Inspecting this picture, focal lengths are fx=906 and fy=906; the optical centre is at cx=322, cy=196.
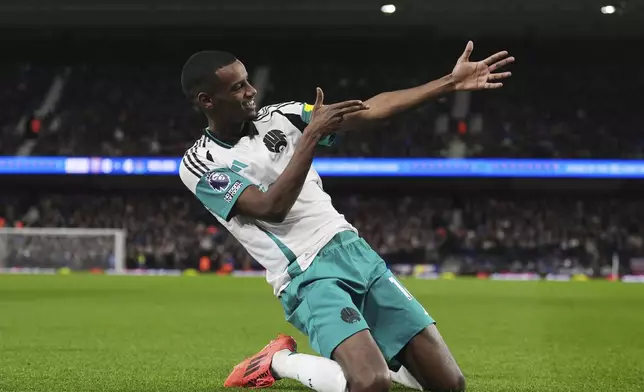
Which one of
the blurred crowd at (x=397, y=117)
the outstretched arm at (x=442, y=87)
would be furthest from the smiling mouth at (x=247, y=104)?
the blurred crowd at (x=397, y=117)

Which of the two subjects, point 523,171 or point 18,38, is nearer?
point 523,171

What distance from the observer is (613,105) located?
98.1 feet

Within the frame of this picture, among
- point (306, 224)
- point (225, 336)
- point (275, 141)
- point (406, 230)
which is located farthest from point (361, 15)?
point (306, 224)

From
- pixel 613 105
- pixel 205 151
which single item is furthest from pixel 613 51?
pixel 205 151

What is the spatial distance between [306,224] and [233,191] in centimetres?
45

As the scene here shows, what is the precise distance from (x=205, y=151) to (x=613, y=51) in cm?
2908

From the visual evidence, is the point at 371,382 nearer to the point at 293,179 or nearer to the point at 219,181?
the point at 293,179

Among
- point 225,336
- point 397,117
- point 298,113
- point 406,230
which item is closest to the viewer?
point 298,113

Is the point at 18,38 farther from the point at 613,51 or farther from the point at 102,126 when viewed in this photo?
the point at 613,51

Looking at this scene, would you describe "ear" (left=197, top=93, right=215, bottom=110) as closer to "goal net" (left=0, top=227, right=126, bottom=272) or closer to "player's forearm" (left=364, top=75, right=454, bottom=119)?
"player's forearm" (left=364, top=75, right=454, bottom=119)

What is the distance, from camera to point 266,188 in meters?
4.80

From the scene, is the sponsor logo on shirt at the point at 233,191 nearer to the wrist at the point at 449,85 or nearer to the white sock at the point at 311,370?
the white sock at the point at 311,370

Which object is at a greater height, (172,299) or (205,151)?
(205,151)

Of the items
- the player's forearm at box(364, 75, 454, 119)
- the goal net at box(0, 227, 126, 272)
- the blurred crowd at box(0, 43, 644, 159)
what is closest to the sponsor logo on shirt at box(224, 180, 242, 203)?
the player's forearm at box(364, 75, 454, 119)
